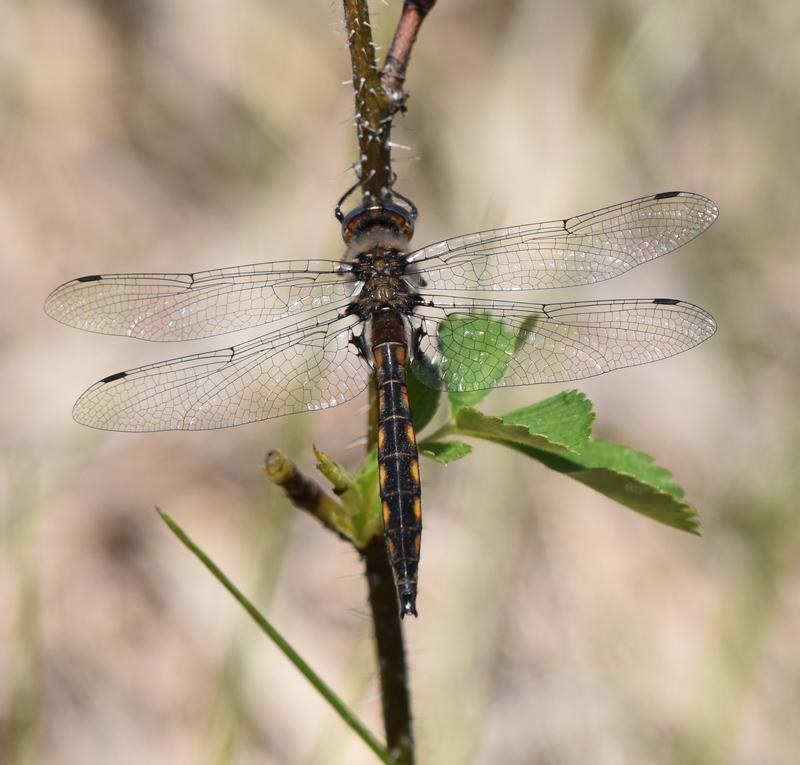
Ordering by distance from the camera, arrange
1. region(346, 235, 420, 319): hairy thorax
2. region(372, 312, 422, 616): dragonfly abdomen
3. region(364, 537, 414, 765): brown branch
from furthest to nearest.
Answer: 1. region(346, 235, 420, 319): hairy thorax
2. region(372, 312, 422, 616): dragonfly abdomen
3. region(364, 537, 414, 765): brown branch

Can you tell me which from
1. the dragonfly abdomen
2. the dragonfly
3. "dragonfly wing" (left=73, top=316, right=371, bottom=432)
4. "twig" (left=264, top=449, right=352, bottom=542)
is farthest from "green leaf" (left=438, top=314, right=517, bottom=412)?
"twig" (left=264, top=449, right=352, bottom=542)

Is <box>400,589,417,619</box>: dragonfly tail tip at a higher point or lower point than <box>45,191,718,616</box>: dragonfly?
lower

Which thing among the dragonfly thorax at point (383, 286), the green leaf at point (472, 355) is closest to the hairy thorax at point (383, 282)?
the dragonfly thorax at point (383, 286)

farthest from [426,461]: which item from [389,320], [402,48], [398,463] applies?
[402,48]

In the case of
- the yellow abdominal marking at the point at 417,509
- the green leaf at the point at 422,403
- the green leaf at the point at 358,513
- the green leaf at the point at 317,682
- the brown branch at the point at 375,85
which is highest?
the brown branch at the point at 375,85

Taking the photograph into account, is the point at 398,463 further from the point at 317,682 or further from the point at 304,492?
the point at 317,682

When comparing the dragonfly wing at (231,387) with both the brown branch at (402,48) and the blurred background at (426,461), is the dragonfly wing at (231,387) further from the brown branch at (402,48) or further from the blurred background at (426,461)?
the brown branch at (402,48)

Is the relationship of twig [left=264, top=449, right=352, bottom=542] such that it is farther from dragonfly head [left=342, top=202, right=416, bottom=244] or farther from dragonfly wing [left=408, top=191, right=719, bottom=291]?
dragonfly wing [left=408, top=191, right=719, bottom=291]

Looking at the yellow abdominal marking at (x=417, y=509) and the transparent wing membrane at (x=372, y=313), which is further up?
the transparent wing membrane at (x=372, y=313)
